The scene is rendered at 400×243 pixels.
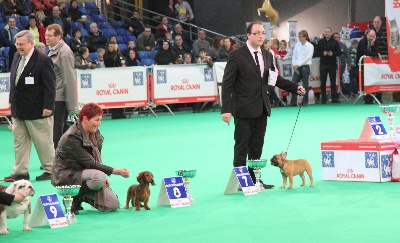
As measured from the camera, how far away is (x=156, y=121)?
16.3 m

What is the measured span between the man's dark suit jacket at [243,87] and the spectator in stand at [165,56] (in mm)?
10900

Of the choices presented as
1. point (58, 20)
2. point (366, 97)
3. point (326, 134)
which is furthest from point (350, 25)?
point (326, 134)

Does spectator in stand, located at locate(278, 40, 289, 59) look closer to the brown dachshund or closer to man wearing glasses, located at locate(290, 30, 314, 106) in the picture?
man wearing glasses, located at locate(290, 30, 314, 106)

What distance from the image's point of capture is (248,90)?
7.54 metres

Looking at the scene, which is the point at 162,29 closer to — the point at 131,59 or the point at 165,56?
the point at 165,56

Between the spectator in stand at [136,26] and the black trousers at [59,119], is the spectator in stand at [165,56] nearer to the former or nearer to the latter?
the spectator in stand at [136,26]

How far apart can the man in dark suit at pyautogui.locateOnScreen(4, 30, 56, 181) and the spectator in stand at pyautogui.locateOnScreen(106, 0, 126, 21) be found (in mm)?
13822

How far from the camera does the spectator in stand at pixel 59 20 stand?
1877 cm

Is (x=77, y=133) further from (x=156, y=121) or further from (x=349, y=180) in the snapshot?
(x=156, y=121)

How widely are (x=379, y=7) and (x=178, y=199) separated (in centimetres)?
1974

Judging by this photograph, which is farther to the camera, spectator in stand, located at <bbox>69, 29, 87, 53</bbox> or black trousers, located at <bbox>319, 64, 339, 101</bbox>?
black trousers, located at <bbox>319, 64, 339, 101</bbox>

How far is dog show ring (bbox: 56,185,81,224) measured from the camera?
614 centimetres

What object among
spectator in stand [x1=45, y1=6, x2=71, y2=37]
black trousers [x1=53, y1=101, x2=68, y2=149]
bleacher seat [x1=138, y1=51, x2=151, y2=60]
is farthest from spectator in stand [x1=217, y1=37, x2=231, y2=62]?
black trousers [x1=53, y1=101, x2=68, y2=149]

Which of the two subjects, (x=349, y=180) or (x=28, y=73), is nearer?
(x=349, y=180)
